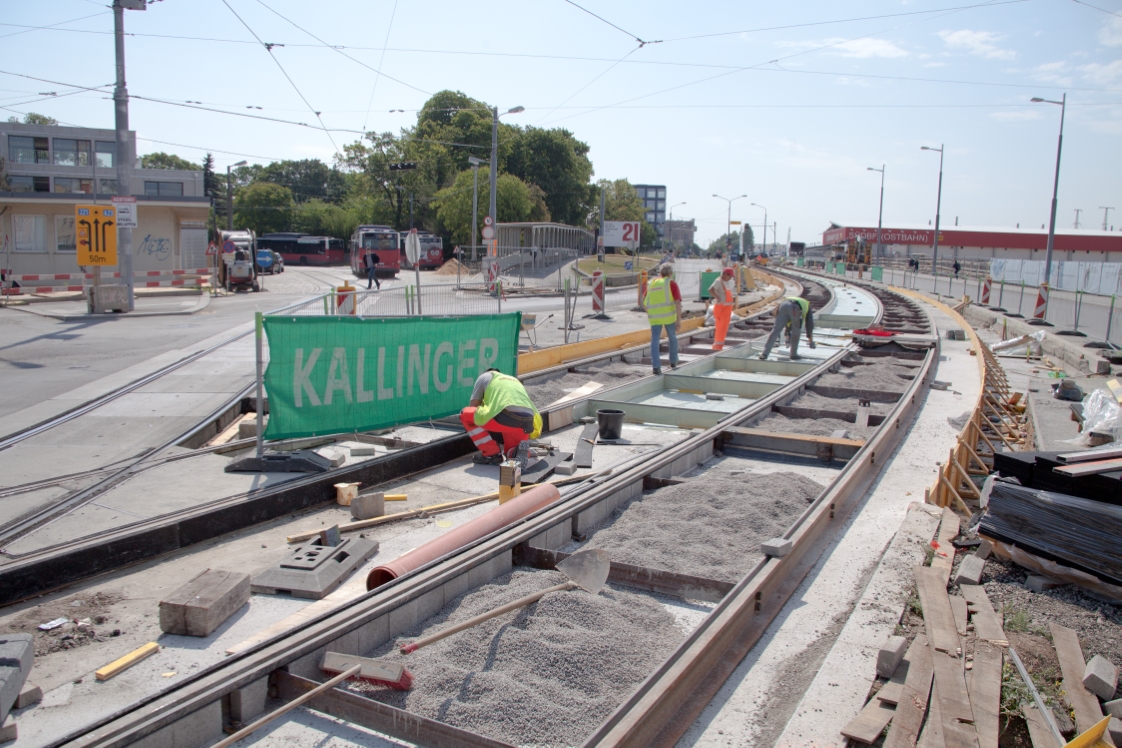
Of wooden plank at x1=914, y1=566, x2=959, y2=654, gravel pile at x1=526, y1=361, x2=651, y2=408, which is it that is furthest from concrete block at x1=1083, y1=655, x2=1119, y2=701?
gravel pile at x1=526, y1=361, x2=651, y2=408

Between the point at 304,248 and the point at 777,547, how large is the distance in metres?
64.5

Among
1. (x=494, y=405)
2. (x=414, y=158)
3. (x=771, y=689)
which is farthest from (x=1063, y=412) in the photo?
(x=414, y=158)

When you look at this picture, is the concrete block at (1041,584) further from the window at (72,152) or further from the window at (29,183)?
the window at (72,152)

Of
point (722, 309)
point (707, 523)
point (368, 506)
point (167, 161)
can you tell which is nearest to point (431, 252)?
point (722, 309)

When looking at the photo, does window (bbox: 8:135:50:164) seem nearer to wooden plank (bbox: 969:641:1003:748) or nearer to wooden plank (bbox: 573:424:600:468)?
wooden plank (bbox: 573:424:600:468)

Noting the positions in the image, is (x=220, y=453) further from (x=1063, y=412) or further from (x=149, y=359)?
(x=1063, y=412)

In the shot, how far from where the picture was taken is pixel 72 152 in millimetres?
59250

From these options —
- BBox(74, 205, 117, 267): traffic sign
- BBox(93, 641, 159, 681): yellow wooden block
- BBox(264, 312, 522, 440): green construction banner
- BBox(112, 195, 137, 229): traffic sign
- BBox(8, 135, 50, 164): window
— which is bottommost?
BBox(93, 641, 159, 681): yellow wooden block

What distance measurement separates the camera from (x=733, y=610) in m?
4.36

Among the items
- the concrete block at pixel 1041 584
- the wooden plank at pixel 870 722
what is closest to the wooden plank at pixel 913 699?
the wooden plank at pixel 870 722

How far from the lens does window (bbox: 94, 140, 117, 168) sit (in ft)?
197

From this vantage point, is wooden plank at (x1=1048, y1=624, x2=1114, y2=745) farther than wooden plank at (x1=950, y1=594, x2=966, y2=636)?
No

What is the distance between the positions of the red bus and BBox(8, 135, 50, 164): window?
16.0m

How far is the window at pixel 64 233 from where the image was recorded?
32750mm
